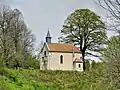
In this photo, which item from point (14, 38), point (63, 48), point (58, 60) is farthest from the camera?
point (58, 60)

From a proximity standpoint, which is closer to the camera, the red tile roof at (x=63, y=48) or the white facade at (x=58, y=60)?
the red tile roof at (x=63, y=48)

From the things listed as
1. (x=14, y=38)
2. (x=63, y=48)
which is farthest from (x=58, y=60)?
(x=14, y=38)

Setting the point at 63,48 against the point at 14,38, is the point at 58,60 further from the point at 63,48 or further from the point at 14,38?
the point at 14,38

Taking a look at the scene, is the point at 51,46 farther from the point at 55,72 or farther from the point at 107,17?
the point at 107,17

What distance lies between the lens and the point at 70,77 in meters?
41.2

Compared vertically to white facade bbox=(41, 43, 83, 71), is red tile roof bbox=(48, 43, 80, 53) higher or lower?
higher

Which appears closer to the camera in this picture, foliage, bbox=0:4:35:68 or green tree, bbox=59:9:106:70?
foliage, bbox=0:4:35:68

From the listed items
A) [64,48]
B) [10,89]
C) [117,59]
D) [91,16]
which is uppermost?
[91,16]

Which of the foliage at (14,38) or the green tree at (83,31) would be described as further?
the green tree at (83,31)

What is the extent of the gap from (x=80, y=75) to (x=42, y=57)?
21.3 meters

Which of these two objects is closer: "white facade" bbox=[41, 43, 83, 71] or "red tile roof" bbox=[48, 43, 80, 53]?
"red tile roof" bbox=[48, 43, 80, 53]

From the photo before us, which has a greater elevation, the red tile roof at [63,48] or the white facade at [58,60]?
the red tile roof at [63,48]

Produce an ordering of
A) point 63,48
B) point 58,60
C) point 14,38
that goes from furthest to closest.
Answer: point 58,60, point 63,48, point 14,38

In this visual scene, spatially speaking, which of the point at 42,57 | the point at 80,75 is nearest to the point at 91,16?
the point at 42,57
